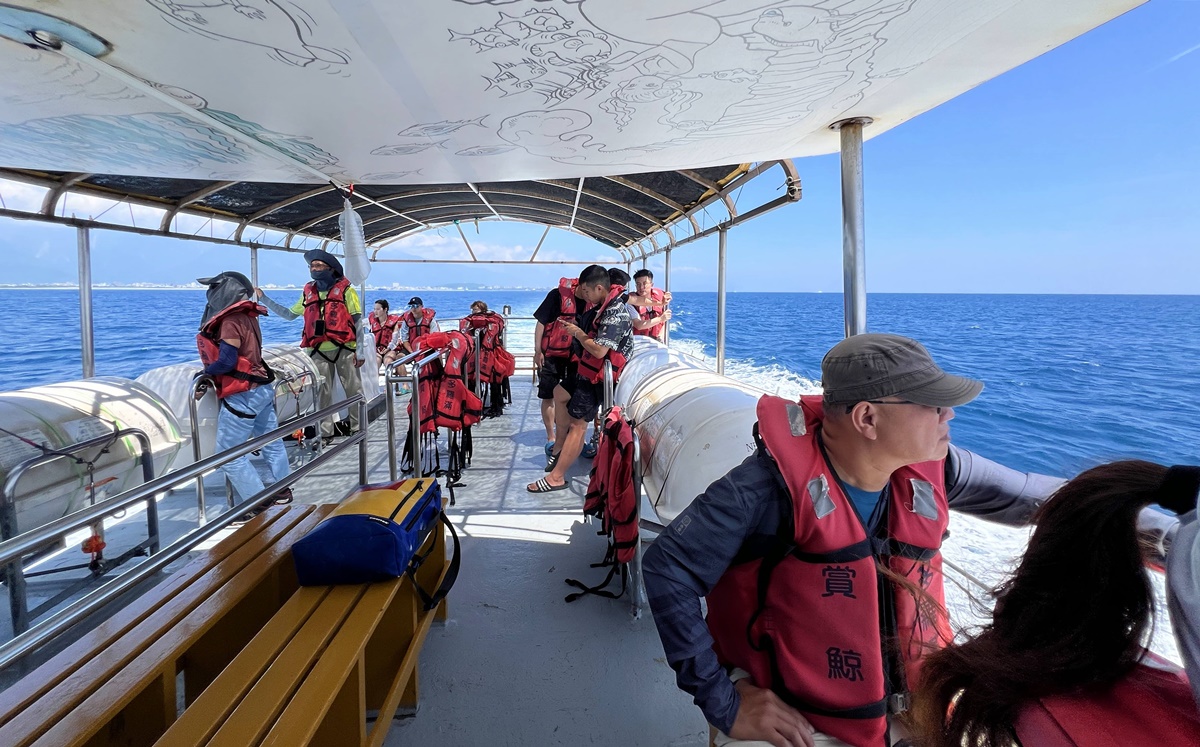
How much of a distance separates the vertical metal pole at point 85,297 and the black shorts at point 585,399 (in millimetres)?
4156

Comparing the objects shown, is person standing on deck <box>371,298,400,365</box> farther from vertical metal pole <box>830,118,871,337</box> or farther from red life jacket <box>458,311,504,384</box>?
vertical metal pole <box>830,118,871,337</box>

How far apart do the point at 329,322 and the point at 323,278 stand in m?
0.54

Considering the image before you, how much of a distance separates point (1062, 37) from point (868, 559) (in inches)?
80.4

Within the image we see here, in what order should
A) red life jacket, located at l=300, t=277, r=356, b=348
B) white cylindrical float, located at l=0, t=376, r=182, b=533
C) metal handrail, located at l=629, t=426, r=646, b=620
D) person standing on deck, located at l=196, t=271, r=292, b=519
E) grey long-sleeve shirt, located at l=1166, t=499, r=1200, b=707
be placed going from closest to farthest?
grey long-sleeve shirt, located at l=1166, t=499, r=1200, b=707, metal handrail, located at l=629, t=426, r=646, b=620, white cylindrical float, located at l=0, t=376, r=182, b=533, person standing on deck, located at l=196, t=271, r=292, b=519, red life jacket, located at l=300, t=277, r=356, b=348

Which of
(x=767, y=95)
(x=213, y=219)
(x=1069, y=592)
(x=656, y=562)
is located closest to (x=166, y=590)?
(x=656, y=562)

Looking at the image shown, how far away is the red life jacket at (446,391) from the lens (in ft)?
15.3

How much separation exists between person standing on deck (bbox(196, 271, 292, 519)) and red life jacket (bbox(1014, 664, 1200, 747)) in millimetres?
4261

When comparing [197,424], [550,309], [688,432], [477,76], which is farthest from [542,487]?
[477,76]

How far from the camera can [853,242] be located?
8.57 feet

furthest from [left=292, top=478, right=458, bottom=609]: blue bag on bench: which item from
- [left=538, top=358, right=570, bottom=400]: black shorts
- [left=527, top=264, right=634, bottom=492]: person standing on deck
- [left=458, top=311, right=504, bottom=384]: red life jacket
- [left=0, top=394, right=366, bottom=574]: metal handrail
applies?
[left=458, top=311, right=504, bottom=384]: red life jacket

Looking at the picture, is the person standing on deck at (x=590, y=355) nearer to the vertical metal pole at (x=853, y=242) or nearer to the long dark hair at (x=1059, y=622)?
the vertical metal pole at (x=853, y=242)

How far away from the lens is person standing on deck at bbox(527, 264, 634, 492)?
415cm

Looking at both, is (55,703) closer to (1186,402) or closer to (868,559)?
(868,559)

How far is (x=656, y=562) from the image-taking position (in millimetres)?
1307
